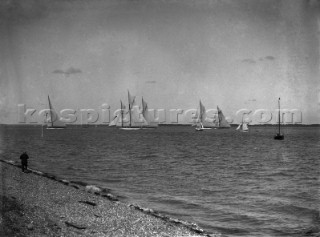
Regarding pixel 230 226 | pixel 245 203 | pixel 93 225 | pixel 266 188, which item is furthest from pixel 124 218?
pixel 266 188

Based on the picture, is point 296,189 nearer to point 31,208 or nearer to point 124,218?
point 124,218

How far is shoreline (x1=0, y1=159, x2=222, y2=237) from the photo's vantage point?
12.9 metres

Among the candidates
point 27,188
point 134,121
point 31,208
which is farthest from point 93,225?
point 134,121

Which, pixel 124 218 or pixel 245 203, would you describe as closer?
pixel 124 218

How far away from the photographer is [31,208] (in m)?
15.2

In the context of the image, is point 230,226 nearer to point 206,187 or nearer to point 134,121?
point 206,187

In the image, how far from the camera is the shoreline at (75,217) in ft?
42.2

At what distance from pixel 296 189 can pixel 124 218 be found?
56.5 ft

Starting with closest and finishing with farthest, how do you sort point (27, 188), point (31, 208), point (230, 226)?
point (31, 208) < point (230, 226) < point (27, 188)

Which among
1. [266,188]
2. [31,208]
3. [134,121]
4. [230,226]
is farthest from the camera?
[134,121]

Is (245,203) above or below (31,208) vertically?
below

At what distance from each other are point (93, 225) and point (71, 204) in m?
3.55

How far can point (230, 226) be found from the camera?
1683cm

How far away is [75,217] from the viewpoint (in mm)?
15016
